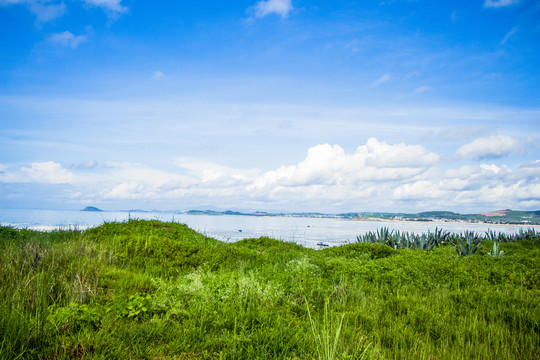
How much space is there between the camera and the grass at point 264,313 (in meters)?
3.55

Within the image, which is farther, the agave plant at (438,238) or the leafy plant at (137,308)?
the agave plant at (438,238)

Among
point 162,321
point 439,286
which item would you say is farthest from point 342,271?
point 162,321

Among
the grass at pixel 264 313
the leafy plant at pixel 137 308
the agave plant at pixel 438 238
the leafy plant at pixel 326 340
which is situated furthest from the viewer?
the agave plant at pixel 438 238

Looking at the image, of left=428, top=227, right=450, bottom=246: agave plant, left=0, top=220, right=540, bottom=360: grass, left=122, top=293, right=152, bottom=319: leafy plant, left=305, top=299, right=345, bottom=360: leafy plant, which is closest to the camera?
left=305, top=299, right=345, bottom=360: leafy plant

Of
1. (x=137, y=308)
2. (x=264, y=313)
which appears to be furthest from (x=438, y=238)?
(x=137, y=308)

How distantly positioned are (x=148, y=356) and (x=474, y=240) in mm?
13483

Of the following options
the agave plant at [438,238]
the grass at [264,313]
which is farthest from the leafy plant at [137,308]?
the agave plant at [438,238]

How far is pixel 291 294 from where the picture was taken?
5516 mm

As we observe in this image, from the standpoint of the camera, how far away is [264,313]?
4.34 meters

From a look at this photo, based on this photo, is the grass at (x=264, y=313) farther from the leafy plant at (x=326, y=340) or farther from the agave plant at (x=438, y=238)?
the agave plant at (x=438, y=238)

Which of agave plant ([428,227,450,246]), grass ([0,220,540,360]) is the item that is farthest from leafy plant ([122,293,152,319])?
agave plant ([428,227,450,246])

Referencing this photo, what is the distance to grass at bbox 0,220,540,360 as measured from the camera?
11.6ft

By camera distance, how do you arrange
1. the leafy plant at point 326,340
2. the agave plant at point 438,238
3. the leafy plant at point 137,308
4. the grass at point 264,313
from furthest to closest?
the agave plant at point 438,238, the leafy plant at point 137,308, the grass at point 264,313, the leafy plant at point 326,340

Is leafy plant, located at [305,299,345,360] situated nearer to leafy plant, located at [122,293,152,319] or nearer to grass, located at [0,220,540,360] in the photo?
grass, located at [0,220,540,360]
